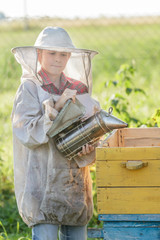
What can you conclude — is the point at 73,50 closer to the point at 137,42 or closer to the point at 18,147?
the point at 18,147

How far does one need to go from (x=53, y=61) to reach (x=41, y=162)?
2.06ft

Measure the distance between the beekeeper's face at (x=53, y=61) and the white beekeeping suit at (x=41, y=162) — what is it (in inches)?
1.9

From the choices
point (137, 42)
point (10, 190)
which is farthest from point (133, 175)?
point (137, 42)

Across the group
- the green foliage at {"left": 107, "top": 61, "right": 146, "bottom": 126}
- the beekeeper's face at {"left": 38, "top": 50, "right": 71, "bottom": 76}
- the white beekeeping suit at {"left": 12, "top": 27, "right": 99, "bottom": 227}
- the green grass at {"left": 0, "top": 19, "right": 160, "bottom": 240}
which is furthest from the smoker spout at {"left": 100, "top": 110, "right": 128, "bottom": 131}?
the green grass at {"left": 0, "top": 19, "right": 160, "bottom": 240}

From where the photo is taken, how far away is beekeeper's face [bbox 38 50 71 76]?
101 inches

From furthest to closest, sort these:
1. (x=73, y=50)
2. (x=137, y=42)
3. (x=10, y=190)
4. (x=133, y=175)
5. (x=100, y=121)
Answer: (x=137, y=42) → (x=10, y=190) → (x=73, y=50) → (x=100, y=121) → (x=133, y=175)

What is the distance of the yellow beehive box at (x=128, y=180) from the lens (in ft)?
7.14

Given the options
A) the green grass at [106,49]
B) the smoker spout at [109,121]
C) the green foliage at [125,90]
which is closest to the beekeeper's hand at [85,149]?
the smoker spout at [109,121]

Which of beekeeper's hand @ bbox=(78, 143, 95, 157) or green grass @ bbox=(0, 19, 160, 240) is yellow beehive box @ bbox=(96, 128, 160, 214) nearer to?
beekeeper's hand @ bbox=(78, 143, 95, 157)

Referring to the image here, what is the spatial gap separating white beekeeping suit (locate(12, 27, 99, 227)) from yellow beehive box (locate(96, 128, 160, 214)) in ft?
1.18

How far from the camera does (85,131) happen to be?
7.92 feet

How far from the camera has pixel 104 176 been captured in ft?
7.27

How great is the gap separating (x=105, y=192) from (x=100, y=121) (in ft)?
1.39

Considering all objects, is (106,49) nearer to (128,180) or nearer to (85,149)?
(85,149)
